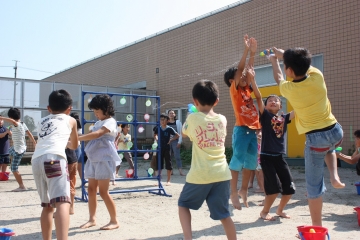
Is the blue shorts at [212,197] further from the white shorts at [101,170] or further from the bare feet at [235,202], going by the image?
the white shorts at [101,170]

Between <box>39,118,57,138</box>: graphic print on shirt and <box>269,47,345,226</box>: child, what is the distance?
224 centimetres

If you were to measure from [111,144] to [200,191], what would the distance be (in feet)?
6.19

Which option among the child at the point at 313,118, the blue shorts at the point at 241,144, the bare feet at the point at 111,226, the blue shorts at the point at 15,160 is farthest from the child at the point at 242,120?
the blue shorts at the point at 15,160

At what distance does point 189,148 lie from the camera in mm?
16828

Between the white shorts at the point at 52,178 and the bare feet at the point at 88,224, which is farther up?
the white shorts at the point at 52,178

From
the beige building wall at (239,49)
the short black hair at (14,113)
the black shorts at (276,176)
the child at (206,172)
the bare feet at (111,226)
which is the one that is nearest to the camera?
the child at (206,172)

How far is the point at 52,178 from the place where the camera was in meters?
3.44

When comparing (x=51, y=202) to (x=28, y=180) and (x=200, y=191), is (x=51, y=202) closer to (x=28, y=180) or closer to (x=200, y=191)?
(x=200, y=191)

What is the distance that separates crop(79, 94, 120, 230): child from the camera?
15.1 ft

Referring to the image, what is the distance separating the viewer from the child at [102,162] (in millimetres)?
4617

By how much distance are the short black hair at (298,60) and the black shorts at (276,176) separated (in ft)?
5.05

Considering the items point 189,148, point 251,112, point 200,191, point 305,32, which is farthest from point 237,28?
point 200,191

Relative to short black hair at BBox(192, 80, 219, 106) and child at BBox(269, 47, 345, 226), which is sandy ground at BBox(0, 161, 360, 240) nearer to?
child at BBox(269, 47, 345, 226)

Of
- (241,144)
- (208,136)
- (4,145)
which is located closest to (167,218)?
(241,144)
